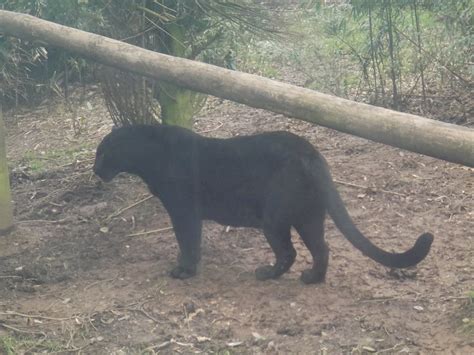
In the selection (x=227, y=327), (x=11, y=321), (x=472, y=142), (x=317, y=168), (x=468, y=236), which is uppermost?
(x=472, y=142)

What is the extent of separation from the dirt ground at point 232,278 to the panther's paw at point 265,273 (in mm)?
59

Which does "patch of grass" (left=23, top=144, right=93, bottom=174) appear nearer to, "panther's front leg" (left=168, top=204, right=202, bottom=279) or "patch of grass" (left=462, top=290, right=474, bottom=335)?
"panther's front leg" (left=168, top=204, right=202, bottom=279)

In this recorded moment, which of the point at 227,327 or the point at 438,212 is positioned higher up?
the point at 438,212

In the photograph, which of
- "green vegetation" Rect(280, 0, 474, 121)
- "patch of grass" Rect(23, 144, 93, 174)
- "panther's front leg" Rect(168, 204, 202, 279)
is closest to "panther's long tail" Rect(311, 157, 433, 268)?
"panther's front leg" Rect(168, 204, 202, 279)

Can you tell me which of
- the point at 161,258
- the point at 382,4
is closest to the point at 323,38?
the point at 382,4

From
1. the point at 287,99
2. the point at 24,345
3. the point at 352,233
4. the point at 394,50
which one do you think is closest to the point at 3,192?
the point at 24,345

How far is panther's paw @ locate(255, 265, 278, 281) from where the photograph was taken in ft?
16.3

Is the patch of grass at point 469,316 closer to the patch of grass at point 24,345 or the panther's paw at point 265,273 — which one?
the panther's paw at point 265,273

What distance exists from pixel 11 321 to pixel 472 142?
2.75 meters

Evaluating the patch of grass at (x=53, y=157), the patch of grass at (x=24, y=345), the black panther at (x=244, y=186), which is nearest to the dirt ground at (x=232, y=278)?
the patch of grass at (x=24, y=345)

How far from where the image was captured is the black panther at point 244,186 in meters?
4.55

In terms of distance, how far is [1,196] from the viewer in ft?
19.2

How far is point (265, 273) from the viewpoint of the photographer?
16.3 ft

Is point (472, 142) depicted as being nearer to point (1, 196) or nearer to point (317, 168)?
point (317, 168)
